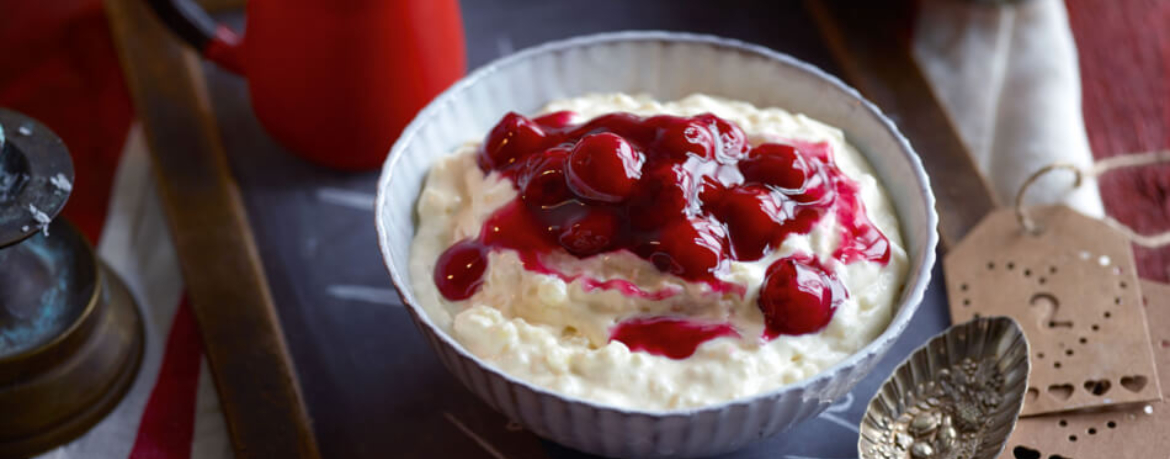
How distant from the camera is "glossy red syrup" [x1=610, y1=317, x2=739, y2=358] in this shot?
1.47 meters

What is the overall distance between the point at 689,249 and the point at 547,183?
0.25m

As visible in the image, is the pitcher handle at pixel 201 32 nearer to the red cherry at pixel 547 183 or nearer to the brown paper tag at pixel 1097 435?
the red cherry at pixel 547 183

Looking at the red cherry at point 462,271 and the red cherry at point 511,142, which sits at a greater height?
the red cherry at point 511,142

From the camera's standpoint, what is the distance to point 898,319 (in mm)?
1491

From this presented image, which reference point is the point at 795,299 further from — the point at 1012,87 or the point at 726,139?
the point at 1012,87

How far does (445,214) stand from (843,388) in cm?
68

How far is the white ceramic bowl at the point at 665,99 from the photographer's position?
1.42m

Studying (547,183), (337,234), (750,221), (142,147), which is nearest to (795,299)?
(750,221)

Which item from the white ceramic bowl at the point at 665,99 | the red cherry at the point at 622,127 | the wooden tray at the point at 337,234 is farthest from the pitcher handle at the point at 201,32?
the red cherry at the point at 622,127

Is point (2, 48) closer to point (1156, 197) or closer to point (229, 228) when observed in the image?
point (229, 228)

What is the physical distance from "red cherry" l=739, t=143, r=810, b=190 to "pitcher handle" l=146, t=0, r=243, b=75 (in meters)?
1.12

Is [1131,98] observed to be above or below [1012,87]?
above

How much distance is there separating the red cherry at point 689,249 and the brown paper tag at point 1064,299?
1.88 ft

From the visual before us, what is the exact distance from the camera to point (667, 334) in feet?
4.88
